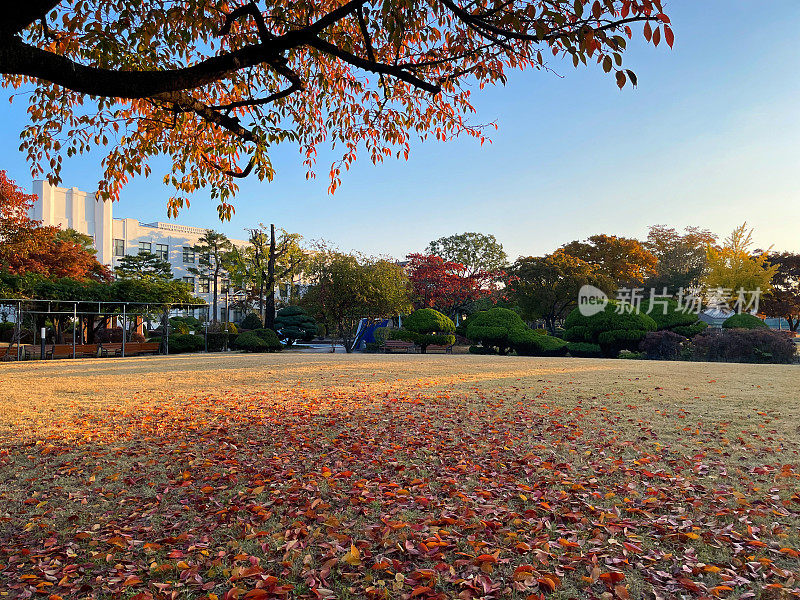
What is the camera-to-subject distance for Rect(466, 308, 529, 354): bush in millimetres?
18516

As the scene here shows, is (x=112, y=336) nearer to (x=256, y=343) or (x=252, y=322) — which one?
(x=256, y=343)

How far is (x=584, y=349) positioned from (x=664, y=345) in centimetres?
258

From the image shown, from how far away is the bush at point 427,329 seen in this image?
18984 mm

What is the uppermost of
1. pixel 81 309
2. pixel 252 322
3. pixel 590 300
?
pixel 590 300

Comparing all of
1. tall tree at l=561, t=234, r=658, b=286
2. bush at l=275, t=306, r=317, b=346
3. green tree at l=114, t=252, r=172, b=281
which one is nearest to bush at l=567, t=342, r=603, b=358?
tall tree at l=561, t=234, r=658, b=286

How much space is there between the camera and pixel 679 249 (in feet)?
113

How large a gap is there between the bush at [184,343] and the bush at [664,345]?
16994 mm

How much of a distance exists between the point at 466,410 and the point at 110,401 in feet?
16.1

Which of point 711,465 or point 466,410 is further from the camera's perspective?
point 466,410

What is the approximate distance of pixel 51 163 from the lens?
464 centimetres

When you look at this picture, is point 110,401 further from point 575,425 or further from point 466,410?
point 575,425

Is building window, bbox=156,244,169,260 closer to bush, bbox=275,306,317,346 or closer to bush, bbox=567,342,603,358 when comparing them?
bush, bbox=275,306,317,346

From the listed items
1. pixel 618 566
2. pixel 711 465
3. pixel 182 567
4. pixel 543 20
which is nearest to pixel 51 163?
pixel 182 567

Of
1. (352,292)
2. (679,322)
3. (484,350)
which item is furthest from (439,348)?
(679,322)
